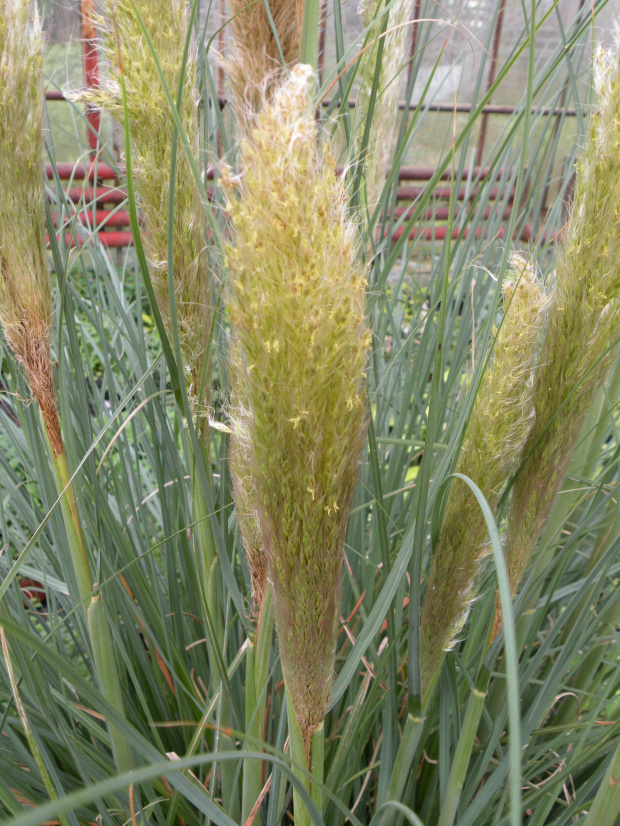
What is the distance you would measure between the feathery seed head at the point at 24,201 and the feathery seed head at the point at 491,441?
0.36 metres

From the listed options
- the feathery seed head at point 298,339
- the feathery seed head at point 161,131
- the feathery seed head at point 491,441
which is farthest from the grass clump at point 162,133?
the feathery seed head at point 491,441

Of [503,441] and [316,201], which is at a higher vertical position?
[316,201]

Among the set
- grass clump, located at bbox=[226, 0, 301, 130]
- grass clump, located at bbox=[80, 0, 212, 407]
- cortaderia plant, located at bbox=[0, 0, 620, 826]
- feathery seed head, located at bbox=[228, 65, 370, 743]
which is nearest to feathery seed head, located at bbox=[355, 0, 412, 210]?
cortaderia plant, located at bbox=[0, 0, 620, 826]

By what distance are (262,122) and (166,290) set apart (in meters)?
0.22

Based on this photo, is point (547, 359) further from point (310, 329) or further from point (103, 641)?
point (103, 641)

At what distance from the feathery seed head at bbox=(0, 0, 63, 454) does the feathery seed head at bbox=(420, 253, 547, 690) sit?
0.36m

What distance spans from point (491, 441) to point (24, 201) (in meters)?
0.40

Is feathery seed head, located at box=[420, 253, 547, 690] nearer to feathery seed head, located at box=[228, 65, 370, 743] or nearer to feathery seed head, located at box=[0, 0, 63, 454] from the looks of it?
feathery seed head, located at box=[228, 65, 370, 743]

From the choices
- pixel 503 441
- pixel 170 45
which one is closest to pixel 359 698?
pixel 503 441

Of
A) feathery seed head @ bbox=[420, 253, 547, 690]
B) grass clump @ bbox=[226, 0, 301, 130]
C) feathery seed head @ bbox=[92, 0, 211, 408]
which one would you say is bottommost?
feathery seed head @ bbox=[420, 253, 547, 690]

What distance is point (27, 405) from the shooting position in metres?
0.60

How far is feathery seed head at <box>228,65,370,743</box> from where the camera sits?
0.28 m

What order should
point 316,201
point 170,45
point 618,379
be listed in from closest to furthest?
point 316,201
point 170,45
point 618,379

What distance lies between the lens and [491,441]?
44 cm
